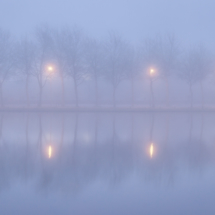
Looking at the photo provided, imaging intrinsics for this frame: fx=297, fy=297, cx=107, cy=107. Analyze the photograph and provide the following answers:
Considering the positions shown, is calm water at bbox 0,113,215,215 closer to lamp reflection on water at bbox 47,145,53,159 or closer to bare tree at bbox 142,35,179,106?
lamp reflection on water at bbox 47,145,53,159

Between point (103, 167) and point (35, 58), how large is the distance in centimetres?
2967

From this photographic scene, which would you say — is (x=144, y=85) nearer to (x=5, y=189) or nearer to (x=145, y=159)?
(x=145, y=159)

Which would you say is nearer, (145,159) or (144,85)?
(145,159)

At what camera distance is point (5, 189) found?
686 centimetres

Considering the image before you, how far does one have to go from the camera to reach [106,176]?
7.90 metres

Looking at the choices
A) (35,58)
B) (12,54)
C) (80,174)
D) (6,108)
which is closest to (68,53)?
(35,58)

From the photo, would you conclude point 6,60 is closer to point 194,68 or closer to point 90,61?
point 90,61

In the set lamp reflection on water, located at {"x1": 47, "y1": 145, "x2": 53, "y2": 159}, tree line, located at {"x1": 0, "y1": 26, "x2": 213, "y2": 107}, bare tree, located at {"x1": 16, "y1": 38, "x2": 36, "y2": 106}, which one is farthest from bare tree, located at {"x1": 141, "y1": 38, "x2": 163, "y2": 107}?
lamp reflection on water, located at {"x1": 47, "y1": 145, "x2": 53, "y2": 159}

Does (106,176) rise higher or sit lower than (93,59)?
lower

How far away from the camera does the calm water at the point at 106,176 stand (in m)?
6.02

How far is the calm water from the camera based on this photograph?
6.02 meters

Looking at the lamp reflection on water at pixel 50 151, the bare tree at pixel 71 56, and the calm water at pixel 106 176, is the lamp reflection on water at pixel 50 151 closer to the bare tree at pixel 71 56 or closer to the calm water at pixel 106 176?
the calm water at pixel 106 176

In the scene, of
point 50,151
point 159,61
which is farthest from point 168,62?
point 50,151

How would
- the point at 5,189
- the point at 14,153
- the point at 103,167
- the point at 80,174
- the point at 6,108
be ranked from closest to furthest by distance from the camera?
the point at 5,189
the point at 80,174
the point at 103,167
the point at 14,153
the point at 6,108
